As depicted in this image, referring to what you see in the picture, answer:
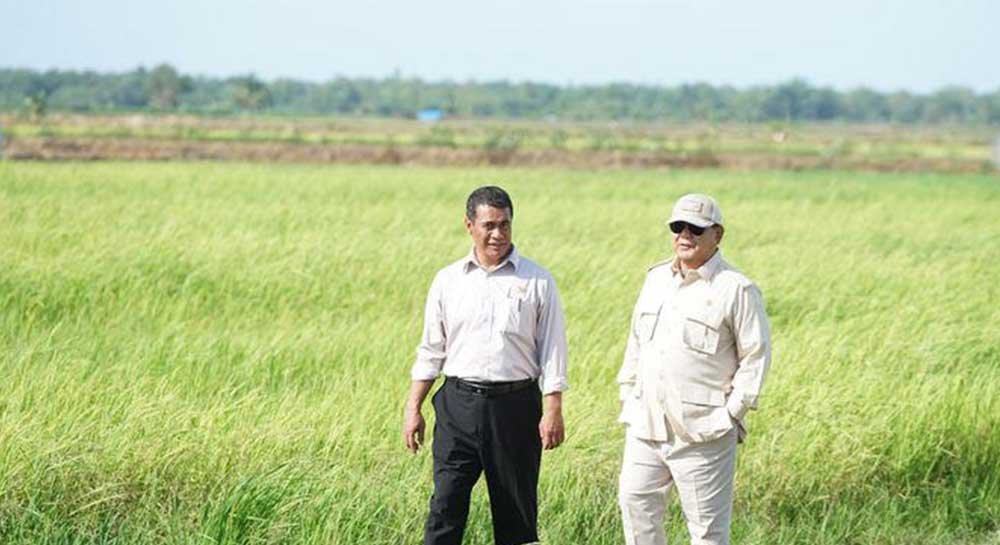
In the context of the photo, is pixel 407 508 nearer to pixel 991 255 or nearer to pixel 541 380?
pixel 541 380

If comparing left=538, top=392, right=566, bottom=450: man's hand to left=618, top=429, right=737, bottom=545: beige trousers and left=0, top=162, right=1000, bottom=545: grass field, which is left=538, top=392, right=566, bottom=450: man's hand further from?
left=0, top=162, right=1000, bottom=545: grass field

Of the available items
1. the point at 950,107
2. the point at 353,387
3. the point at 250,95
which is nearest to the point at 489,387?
the point at 353,387

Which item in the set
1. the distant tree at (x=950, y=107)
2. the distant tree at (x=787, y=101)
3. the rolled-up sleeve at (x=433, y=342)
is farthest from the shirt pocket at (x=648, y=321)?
the distant tree at (x=950, y=107)

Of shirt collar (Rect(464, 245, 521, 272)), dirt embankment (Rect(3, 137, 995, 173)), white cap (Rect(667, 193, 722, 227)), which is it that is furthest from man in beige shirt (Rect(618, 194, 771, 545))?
dirt embankment (Rect(3, 137, 995, 173))

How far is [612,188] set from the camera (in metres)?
27.4

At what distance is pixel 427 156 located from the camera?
42.4 metres

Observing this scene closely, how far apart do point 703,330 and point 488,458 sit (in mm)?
808

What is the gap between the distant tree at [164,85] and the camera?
135875 mm

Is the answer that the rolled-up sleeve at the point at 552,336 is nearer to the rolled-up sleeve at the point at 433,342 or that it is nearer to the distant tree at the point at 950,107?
the rolled-up sleeve at the point at 433,342

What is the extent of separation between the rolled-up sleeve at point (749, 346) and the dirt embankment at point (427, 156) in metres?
32.4

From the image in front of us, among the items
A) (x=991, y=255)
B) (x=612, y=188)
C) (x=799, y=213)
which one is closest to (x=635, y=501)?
(x=991, y=255)

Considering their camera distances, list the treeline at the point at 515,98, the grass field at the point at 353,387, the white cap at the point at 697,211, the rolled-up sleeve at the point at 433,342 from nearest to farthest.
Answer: the white cap at the point at 697,211
the rolled-up sleeve at the point at 433,342
the grass field at the point at 353,387
the treeline at the point at 515,98

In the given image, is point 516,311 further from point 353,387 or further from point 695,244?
point 353,387

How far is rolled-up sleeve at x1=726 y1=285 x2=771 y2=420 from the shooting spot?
15.0 feet
